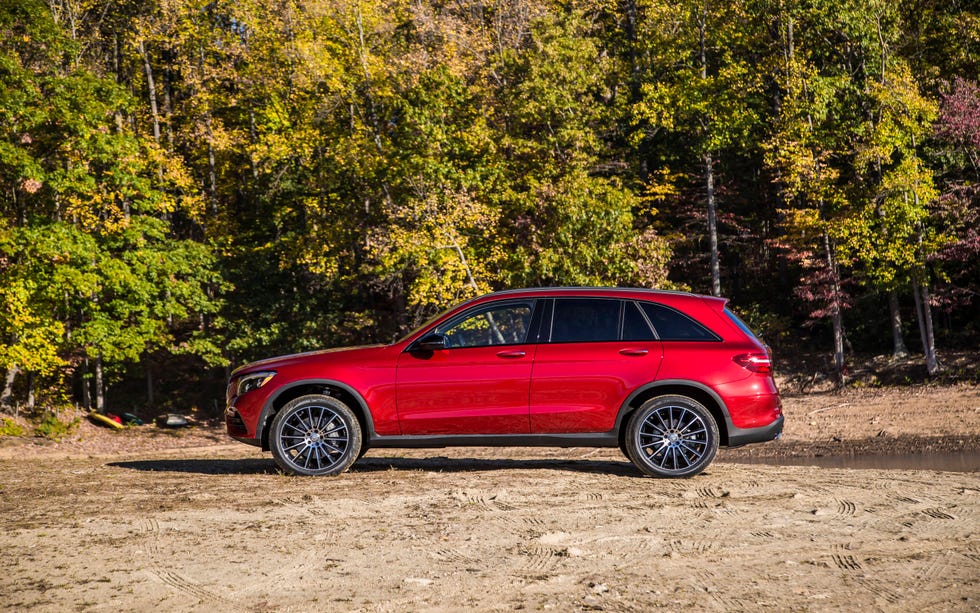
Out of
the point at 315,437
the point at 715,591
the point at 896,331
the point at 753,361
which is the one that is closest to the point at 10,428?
the point at 315,437

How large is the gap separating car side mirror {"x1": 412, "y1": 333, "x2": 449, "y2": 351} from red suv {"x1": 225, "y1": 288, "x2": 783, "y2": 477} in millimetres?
13

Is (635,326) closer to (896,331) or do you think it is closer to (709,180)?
(896,331)

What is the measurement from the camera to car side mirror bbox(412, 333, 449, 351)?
27.6 feet

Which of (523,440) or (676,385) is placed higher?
(676,385)

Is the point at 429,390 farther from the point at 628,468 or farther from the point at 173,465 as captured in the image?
the point at 173,465

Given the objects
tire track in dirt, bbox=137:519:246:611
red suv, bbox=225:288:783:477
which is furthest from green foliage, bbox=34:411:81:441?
tire track in dirt, bbox=137:519:246:611

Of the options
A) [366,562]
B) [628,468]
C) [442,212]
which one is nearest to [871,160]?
[442,212]

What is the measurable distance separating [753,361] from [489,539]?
Result: 3.49 m

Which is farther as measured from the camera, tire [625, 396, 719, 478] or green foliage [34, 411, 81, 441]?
green foliage [34, 411, 81, 441]

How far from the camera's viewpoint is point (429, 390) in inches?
333

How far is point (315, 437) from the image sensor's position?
872 cm

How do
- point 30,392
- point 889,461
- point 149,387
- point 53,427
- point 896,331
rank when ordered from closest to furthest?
1. point 889,461
2. point 53,427
3. point 30,392
4. point 896,331
5. point 149,387

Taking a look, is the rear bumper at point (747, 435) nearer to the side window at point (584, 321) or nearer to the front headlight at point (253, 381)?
the side window at point (584, 321)

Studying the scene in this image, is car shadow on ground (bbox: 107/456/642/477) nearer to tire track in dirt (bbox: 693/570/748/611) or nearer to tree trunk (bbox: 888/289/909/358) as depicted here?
tire track in dirt (bbox: 693/570/748/611)
